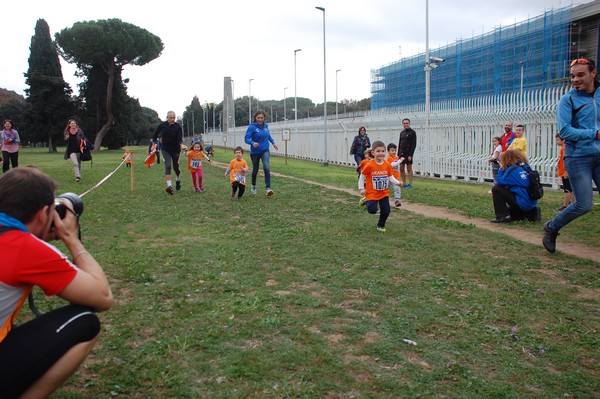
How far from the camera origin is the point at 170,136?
12.7m

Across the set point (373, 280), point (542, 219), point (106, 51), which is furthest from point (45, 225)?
point (106, 51)

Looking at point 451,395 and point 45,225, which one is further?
point 451,395

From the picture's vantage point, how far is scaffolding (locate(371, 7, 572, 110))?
163 ft

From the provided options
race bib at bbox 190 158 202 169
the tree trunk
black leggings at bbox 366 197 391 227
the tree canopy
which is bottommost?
black leggings at bbox 366 197 391 227

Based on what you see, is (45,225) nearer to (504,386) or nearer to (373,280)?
(504,386)

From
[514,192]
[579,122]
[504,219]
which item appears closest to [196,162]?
[504,219]

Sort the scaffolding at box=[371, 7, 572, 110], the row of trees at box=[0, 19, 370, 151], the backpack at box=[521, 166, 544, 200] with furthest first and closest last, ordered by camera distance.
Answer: the row of trees at box=[0, 19, 370, 151] < the scaffolding at box=[371, 7, 572, 110] < the backpack at box=[521, 166, 544, 200]

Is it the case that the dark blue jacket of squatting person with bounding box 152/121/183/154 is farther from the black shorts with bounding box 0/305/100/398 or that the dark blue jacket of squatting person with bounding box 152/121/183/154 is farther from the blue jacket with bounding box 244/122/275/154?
the black shorts with bounding box 0/305/100/398

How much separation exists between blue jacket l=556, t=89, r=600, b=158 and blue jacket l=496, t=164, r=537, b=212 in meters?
2.78

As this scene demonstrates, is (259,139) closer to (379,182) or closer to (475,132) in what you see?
(379,182)

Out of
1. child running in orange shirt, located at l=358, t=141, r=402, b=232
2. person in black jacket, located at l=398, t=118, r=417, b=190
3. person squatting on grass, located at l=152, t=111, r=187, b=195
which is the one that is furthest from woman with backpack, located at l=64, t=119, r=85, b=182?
child running in orange shirt, located at l=358, t=141, r=402, b=232

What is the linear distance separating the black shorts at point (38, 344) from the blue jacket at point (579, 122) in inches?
200

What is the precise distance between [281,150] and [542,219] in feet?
123

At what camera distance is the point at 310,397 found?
9.19 feet
